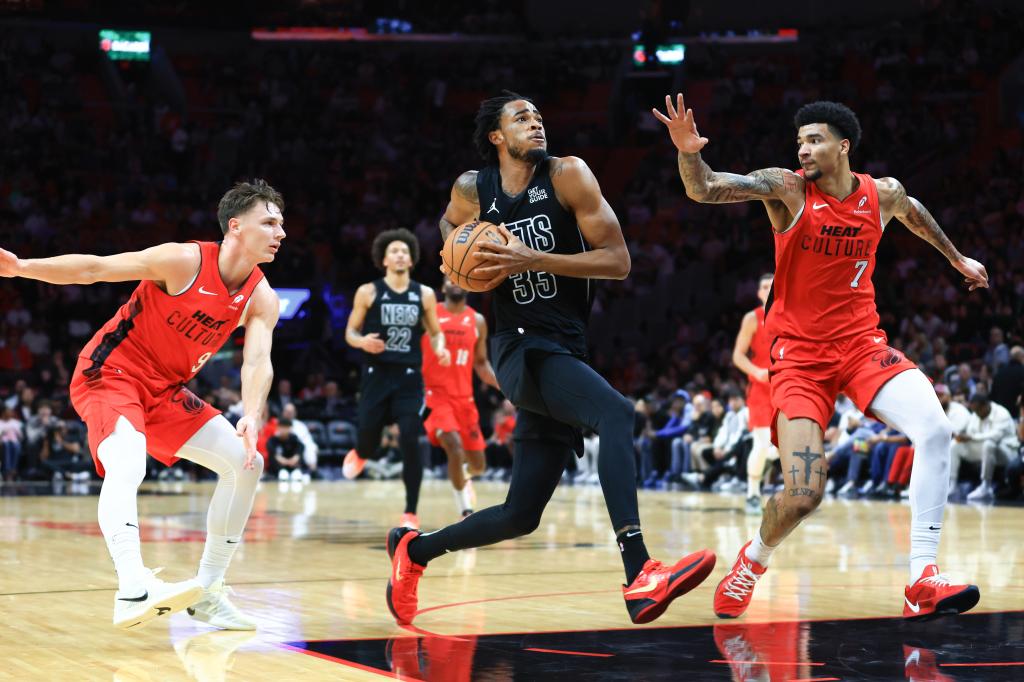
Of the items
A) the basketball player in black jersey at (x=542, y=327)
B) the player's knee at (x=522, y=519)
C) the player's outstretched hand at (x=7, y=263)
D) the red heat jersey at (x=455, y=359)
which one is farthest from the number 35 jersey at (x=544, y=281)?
the red heat jersey at (x=455, y=359)

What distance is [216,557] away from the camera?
235 inches

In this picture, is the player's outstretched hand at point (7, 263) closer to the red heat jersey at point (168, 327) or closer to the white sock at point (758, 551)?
the red heat jersey at point (168, 327)

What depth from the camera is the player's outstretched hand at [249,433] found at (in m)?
5.55

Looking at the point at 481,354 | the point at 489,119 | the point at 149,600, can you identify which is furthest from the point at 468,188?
the point at 481,354

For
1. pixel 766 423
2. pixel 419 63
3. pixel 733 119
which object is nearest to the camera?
pixel 766 423

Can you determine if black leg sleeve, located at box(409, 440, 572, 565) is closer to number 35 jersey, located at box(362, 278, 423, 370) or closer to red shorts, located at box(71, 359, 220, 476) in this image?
red shorts, located at box(71, 359, 220, 476)

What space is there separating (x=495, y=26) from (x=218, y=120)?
6870 millimetres

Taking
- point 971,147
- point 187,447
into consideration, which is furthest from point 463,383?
point 971,147

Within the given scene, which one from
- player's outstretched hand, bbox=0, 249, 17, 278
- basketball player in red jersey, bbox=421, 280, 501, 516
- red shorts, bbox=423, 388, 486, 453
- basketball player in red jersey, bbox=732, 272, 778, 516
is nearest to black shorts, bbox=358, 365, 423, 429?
basketball player in red jersey, bbox=421, 280, 501, 516

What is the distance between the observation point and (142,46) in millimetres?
28969

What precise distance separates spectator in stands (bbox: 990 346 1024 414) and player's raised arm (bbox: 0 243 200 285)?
12.5 metres

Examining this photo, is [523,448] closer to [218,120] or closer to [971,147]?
[971,147]

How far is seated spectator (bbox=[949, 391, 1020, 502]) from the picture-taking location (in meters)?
15.2

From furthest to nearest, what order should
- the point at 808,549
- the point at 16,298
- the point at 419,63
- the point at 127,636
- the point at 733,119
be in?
1. the point at 419,63
2. the point at 733,119
3. the point at 16,298
4. the point at 808,549
5. the point at 127,636
